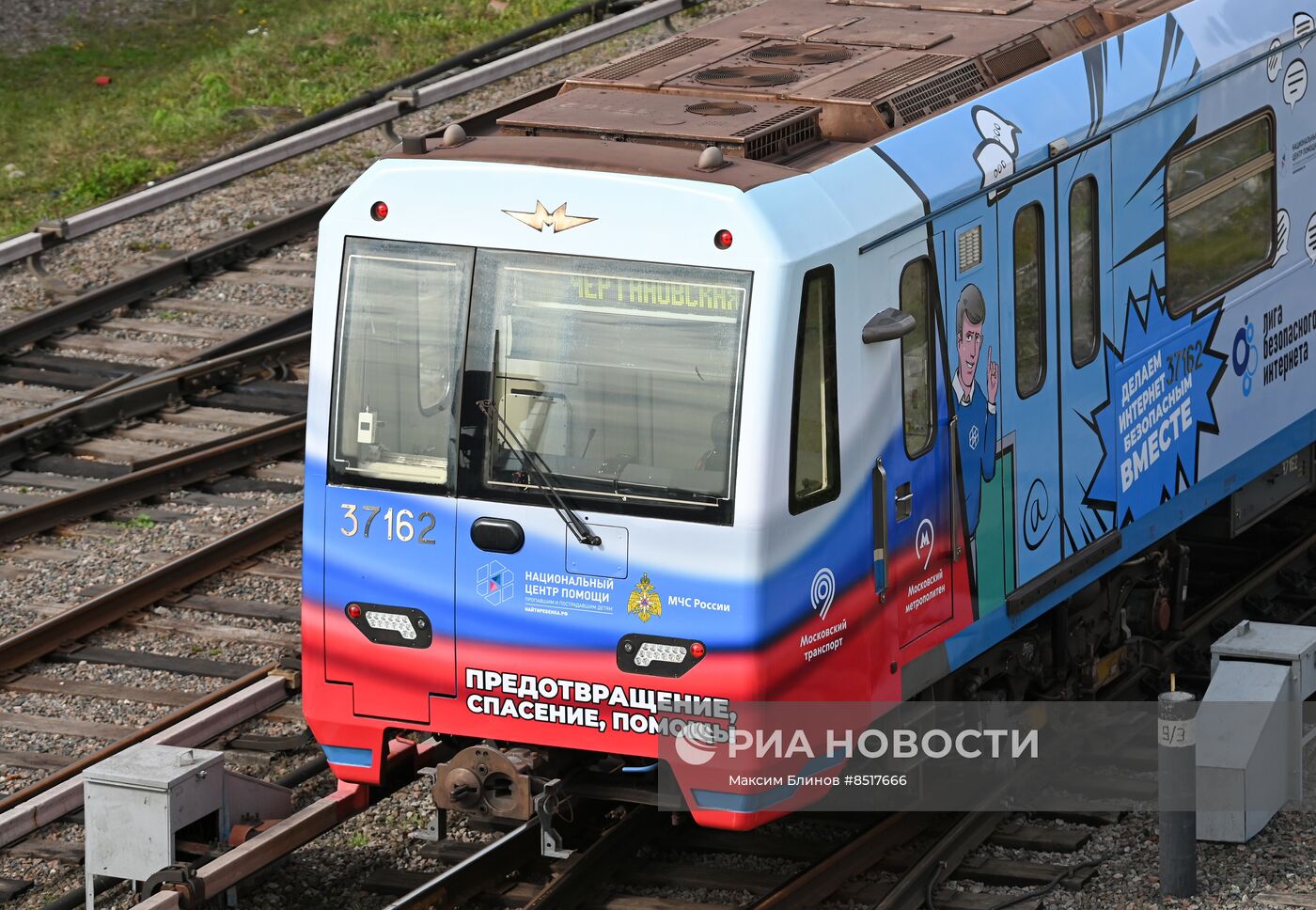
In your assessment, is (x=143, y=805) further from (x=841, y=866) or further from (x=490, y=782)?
(x=841, y=866)

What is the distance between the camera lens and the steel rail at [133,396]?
14133 millimetres

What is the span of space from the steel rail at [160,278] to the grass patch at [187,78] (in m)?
2.32

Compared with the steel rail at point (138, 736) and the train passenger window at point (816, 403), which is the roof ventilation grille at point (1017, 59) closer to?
the train passenger window at point (816, 403)

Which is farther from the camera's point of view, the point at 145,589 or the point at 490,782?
the point at 145,589

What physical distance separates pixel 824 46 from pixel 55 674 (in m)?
5.03

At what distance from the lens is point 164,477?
44.5ft

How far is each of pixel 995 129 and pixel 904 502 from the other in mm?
1696

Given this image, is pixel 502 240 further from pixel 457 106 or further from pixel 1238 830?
pixel 457 106

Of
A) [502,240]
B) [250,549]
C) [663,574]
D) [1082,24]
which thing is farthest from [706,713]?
[250,549]

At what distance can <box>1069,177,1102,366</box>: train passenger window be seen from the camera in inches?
367

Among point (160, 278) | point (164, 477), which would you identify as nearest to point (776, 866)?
point (164, 477)

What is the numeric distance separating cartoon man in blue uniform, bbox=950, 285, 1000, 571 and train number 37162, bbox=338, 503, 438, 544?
212 cm

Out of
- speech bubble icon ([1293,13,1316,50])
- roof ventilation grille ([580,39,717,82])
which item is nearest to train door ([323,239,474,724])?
roof ventilation grille ([580,39,717,82])

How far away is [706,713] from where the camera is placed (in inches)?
305
